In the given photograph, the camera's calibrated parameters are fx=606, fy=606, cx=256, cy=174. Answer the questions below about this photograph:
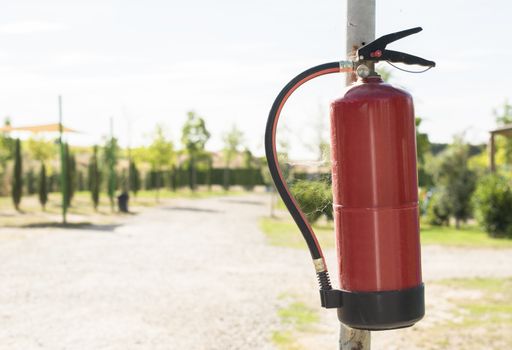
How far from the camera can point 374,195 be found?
220 centimetres

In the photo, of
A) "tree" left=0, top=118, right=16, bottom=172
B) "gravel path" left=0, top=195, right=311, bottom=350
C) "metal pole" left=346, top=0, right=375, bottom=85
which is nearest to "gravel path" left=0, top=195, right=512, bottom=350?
"gravel path" left=0, top=195, right=311, bottom=350

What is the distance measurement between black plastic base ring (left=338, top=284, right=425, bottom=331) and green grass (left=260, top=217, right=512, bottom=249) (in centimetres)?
981

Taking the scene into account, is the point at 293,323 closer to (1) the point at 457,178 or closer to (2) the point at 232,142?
(1) the point at 457,178

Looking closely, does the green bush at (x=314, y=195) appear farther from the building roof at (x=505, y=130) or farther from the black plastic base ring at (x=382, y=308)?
the building roof at (x=505, y=130)

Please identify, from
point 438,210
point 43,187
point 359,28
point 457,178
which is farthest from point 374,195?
point 43,187

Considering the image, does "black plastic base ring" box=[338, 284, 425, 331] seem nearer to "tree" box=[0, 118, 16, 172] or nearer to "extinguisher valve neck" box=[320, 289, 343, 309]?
"extinguisher valve neck" box=[320, 289, 343, 309]

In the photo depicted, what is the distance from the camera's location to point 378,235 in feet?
7.25

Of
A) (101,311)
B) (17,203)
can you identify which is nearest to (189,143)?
(17,203)

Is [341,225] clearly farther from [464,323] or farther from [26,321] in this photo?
[26,321]

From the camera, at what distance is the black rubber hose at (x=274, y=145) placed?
230cm

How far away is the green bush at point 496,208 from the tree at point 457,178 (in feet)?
7.02

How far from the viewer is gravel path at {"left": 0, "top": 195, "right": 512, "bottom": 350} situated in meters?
5.50

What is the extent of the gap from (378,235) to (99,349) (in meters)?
3.56

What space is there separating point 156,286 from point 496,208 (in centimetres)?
914
